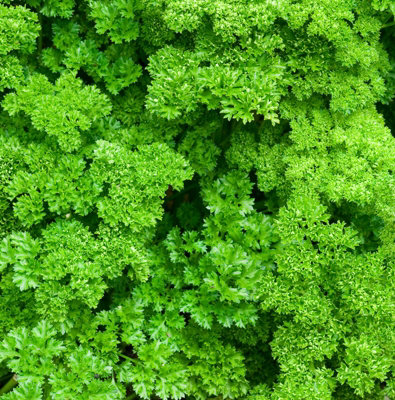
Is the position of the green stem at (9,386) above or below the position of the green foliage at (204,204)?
below

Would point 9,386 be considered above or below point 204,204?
below

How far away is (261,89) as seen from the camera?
2215mm

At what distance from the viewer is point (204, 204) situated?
2.62 m

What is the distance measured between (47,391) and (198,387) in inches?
27.1

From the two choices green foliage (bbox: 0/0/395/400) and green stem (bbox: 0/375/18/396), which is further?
green stem (bbox: 0/375/18/396)

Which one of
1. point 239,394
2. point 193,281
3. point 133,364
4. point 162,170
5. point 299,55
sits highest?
point 299,55

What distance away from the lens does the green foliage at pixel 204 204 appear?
220 cm

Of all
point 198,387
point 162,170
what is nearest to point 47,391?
point 198,387

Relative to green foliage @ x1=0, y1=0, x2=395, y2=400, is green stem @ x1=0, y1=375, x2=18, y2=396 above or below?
below

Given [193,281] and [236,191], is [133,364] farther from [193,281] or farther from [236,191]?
[236,191]

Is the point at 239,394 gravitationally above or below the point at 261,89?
below

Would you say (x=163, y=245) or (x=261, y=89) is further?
(x=163, y=245)

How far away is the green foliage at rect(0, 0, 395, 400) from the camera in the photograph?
7.21 ft

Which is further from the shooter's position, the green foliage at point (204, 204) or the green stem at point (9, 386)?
the green stem at point (9, 386)
